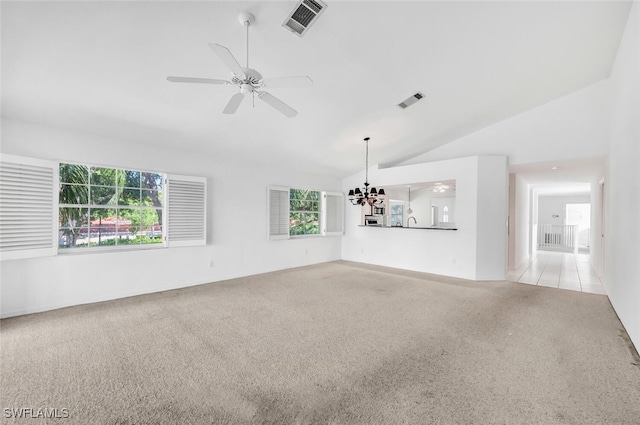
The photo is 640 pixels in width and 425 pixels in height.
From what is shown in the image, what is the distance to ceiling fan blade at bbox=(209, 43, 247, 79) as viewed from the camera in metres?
1.84

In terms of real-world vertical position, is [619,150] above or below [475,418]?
above

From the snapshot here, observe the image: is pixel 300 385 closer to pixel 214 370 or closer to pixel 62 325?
pixel 214 370

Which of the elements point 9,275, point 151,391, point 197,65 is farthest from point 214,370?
point 9,275

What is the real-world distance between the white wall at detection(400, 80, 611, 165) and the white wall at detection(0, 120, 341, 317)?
14.4ft

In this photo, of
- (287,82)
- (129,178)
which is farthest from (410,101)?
(129,178)

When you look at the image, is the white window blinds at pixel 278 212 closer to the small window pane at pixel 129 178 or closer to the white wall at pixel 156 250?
the white wall at pixel 156 250

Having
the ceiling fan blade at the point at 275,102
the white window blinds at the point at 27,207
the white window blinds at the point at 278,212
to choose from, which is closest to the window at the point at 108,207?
the white window blinds at the point at 27,207

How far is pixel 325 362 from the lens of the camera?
96.5 inches

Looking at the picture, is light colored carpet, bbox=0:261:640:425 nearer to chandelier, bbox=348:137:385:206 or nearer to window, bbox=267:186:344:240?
chandelier, bbox=348:137:385:206

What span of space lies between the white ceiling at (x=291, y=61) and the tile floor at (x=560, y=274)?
3563mm

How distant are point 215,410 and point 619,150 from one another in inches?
214

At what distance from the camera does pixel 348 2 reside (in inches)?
94.3

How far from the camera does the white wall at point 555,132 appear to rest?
469cm

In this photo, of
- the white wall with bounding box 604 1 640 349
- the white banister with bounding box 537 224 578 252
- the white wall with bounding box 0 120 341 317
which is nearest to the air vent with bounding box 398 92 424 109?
the white wall with bounding box 604 1 640 349
